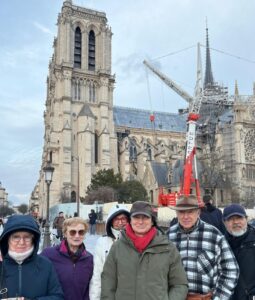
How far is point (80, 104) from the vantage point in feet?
189

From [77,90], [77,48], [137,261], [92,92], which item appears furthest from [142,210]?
[77,48]

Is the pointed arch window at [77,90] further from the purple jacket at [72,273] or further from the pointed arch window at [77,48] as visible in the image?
the purple jacket at [72,273]

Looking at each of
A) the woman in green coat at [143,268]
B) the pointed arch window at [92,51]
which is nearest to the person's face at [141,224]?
the woman in green coat at [143,268]

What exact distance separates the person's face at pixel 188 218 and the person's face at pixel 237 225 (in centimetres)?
47

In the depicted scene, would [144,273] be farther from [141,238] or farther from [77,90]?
[77,90]

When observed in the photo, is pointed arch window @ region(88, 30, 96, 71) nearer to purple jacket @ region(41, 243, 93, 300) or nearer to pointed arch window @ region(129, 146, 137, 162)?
pointed arch window @ region(129, 146, 137, 162)

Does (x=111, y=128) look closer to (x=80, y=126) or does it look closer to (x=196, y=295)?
(x=80, y=126)

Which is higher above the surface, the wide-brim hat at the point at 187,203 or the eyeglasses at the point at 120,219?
the wide-brim hat at the point at 187,203

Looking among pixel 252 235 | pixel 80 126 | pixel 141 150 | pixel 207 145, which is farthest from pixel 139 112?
pixel 252 235

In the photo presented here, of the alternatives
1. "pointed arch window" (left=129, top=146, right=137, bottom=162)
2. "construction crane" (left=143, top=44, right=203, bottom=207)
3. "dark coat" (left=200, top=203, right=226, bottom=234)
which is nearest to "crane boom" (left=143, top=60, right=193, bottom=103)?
"construction crane" (left=143, top=44, right=203, bottom=207)

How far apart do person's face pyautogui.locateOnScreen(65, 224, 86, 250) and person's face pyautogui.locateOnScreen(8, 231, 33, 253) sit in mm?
745

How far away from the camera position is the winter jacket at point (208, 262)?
11.9ft

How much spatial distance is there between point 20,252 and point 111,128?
183 feet

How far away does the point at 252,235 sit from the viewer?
4.07 meters
